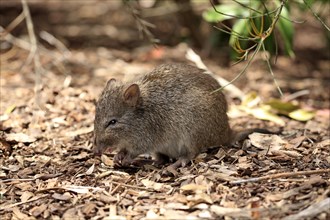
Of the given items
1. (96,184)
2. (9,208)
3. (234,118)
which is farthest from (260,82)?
(9,208)

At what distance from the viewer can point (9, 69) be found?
9195 millimetres

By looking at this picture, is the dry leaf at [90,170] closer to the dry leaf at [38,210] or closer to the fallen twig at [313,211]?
the dry leaf at [38,210]

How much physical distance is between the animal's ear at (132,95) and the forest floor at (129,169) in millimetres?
658

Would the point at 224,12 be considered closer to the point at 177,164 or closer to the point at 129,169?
the point at 177,164

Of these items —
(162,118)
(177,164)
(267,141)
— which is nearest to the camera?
(177,164)

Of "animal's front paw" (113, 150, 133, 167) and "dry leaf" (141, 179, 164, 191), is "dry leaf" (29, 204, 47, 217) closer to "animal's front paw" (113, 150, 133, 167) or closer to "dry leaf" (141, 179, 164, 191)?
"dry leaf" (141, 179, 164, 191)

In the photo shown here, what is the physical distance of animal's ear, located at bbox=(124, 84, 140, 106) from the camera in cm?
577

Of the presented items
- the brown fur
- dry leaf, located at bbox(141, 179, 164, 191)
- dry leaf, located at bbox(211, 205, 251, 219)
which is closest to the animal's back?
the brown fur

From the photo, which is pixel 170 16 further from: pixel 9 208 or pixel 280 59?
pixel 9 208

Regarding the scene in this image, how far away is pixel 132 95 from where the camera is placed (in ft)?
19.1

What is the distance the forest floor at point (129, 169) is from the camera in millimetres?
4527

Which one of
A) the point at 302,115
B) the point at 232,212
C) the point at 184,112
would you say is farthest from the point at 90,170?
the point at 302,115

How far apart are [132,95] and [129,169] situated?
0.77m

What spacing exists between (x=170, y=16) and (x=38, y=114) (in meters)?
6.04
